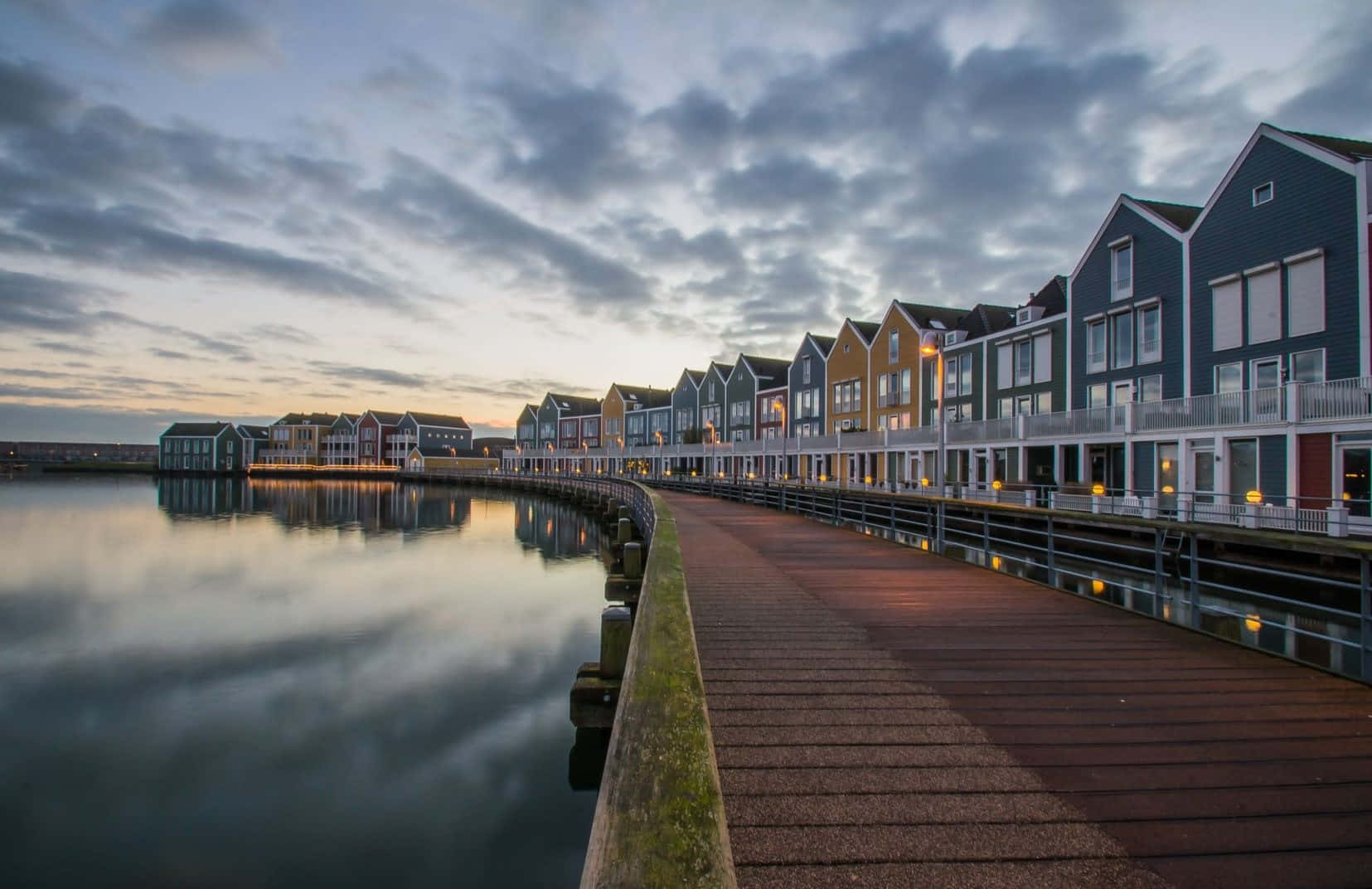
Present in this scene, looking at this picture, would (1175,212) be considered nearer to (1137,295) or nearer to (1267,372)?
(1137,295)

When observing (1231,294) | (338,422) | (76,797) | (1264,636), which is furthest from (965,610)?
(338,422)

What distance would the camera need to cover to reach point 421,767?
359 inches

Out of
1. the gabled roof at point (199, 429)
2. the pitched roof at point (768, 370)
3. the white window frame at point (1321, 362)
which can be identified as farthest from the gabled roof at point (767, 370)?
the gabled roof at point (199, 429)

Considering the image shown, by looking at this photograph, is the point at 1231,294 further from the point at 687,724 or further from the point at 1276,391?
the point at 687,724

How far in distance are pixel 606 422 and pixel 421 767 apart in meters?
77.9

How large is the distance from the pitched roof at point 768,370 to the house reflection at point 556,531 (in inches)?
785

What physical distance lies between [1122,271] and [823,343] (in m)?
25.5

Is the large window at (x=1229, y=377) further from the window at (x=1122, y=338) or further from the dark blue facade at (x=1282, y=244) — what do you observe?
the window at (x=1122, y=338)

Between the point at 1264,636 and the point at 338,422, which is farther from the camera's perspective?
the point at 338,422

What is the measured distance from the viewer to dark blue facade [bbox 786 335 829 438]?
52781mm

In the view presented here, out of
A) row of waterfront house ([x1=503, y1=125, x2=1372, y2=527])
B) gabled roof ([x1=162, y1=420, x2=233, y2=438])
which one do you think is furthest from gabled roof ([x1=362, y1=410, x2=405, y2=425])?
row of waterfront house ([x1=503, y1=125, x2=1372, y2=527])

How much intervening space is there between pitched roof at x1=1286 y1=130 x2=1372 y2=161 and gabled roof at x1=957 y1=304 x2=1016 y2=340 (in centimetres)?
1717

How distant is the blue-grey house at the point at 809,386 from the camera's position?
52.9m

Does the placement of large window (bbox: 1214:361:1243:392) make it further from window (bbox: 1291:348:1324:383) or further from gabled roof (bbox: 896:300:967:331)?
gabled roof (bbox: 896:300:967:331)
